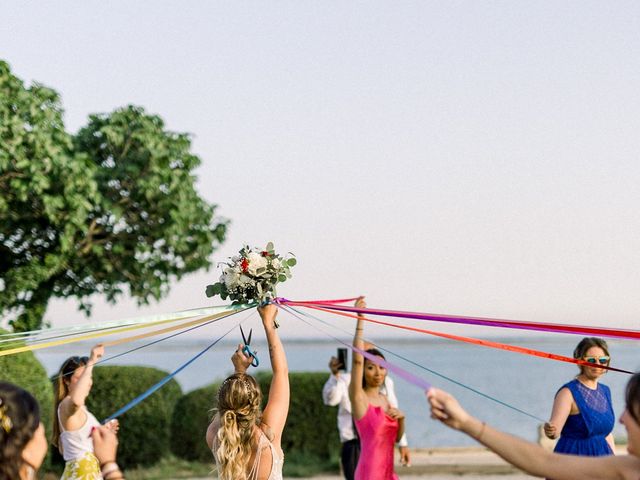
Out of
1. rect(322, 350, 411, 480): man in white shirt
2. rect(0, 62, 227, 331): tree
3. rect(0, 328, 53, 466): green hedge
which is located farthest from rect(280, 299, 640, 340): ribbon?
rect(0, 62, 227, 331): tree

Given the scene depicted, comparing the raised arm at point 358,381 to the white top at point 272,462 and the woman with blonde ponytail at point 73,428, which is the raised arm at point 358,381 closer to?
the woman with blonde ponytail at point 73,428

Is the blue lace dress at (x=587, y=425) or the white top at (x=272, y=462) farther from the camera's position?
the blue lace dress at (x=587, y=425)

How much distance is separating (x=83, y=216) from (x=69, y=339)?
29.7 ft

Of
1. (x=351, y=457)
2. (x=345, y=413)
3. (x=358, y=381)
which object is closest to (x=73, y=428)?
(x=358, y=381)

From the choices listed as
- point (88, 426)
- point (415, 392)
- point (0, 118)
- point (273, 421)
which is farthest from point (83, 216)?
point (415, 392)

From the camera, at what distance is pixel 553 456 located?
9.60 feet

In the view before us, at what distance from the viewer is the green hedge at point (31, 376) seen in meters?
10.7

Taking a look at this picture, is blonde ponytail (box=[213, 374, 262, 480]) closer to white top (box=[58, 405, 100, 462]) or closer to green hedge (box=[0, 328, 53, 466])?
white top (box=[58, 405, 100, 462])

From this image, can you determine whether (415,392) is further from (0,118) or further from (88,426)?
(88,426)

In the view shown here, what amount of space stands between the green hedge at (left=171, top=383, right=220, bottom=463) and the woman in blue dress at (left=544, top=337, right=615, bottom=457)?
7.42 m

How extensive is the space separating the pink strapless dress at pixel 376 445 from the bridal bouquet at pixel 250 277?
→ 52.2 inches

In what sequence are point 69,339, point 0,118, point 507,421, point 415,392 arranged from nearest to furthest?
point 69,339
point 0,118
point 507,421
point 415,392

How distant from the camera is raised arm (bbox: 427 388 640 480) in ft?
8.75

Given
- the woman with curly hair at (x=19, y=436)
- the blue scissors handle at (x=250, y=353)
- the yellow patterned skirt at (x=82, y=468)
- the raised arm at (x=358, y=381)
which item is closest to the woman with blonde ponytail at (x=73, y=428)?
the yellow patterned skirt at (x=82, y=468)
